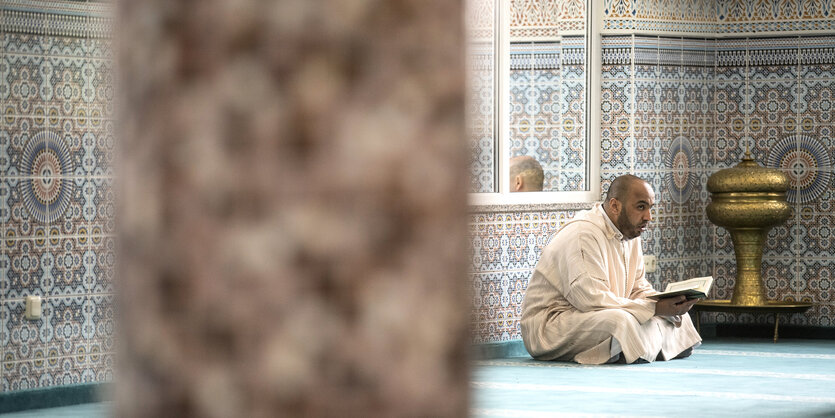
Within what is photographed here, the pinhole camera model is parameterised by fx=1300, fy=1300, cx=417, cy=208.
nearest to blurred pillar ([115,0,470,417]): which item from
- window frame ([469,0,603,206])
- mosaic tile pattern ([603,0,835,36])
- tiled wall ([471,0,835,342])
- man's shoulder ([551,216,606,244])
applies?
man's shoulder ([551,216,606,244])

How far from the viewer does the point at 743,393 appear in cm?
722

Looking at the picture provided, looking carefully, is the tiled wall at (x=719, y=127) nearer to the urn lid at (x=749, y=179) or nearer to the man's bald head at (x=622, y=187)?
the urn lid at (x=749, y=179)

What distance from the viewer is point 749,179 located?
9.85 meters

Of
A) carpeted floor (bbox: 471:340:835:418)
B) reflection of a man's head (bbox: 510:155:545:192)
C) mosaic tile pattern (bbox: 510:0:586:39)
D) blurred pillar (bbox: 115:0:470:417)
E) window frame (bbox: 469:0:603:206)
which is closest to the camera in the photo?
blurred pillar (bbox: 115:0:470:417)

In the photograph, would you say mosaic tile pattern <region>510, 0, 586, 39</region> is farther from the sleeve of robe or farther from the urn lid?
the sleeve of robe

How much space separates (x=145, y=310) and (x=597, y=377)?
25.1 feet

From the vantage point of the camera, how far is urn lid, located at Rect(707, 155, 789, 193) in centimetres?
981

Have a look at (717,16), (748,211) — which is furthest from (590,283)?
(717,16)

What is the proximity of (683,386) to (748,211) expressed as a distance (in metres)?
2.70

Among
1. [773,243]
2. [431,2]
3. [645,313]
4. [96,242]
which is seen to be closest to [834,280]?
[773,243]

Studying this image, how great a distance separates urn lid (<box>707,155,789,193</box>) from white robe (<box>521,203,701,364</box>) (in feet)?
4.44

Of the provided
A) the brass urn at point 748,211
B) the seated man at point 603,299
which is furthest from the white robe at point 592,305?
the brass urn at point 748,211

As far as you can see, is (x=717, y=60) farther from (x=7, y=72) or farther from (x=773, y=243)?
(x=7, y=72)

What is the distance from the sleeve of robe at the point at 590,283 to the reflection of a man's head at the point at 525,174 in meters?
1.05
